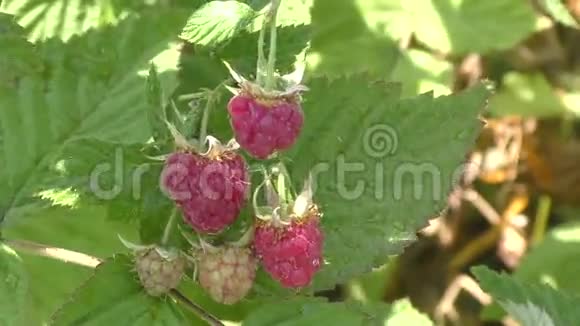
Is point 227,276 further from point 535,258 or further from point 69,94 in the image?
point 535,258

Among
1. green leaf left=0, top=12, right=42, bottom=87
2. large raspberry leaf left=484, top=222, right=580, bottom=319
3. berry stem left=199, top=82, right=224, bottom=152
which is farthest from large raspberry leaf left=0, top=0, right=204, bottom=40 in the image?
large raspberry leaf left=484, top=222, right=580, bottom=319

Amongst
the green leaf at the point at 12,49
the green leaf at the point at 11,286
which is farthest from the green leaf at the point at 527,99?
the green leaf at the point at 11,286

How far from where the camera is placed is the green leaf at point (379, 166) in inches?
59.0

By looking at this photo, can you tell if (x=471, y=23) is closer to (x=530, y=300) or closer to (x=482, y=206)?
(x=482, y=206)

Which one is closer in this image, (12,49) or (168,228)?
(168,228)

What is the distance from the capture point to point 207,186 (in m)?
1.28

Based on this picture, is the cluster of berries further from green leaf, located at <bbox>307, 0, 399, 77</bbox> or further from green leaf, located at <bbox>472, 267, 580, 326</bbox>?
green leaf, located at <bbox>307, 0, 399, 77</bbox>

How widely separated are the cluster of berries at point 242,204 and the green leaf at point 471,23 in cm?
101

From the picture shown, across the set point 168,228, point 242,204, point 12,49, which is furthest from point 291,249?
point 12,49

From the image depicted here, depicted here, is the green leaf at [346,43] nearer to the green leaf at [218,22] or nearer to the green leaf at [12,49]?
the green leaf at [12,49]

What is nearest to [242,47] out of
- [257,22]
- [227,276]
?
[257,22]

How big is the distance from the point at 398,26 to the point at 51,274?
951mm

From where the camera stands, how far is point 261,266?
4.80 feet

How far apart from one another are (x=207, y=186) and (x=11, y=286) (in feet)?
1.20
